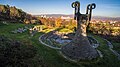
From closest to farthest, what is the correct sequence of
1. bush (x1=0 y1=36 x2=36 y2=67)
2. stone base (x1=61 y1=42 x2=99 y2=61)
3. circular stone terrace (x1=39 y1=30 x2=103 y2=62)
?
bush (x1=0 y1=36 x2=36 y2=67) → stone base (x1=61 y1=42 x2=99 y2=61) → circular stone terrace (x1=39 y1=30 x2=103 y2=62)

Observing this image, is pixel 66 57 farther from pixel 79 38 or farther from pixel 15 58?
pixel 15 58

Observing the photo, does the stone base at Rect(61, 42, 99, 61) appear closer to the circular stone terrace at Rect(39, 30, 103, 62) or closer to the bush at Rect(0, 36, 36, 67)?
the circular stone terrace at Rect(39, 30, 103, 62)

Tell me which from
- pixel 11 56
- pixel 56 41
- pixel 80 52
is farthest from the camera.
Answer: pixel 56 41

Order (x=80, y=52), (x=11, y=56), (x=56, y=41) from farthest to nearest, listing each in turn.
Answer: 1. (x=56, y=41)
2. (x=80, y=52)
3. (x=11, y=56)

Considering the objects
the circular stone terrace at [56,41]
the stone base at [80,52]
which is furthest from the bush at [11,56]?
the circular stone terrace at [56,41]

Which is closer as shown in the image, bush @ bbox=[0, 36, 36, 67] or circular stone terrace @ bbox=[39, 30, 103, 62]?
bush @ bbox=[0, 36, 36, 67]

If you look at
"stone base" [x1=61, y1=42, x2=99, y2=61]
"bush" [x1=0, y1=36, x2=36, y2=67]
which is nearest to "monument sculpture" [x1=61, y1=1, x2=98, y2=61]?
"stone base" [x1=61, y1=42, x2=99, y2=61]

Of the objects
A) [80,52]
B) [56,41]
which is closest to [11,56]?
[80,52]

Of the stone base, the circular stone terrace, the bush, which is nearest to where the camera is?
the bush

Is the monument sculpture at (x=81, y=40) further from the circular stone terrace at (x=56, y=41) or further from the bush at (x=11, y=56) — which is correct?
the bush at (x=11, y=56)

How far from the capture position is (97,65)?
18.3 meters

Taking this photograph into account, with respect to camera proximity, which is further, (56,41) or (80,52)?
(56,41)

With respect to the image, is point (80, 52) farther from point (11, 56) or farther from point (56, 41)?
point (11, 56)

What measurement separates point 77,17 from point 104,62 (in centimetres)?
667
